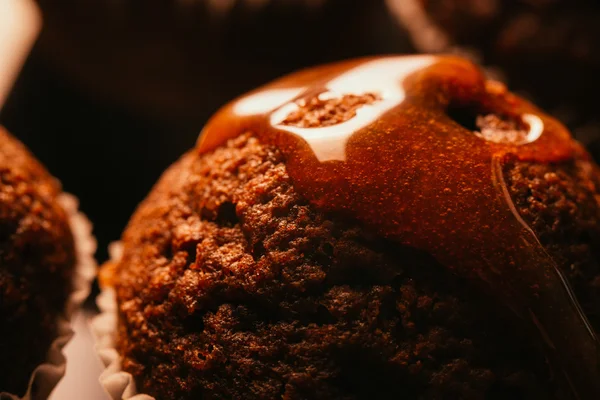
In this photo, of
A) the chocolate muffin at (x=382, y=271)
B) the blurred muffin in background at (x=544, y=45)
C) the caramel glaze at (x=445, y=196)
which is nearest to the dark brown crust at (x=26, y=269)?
the chocolate muffin at (x=382, y=271)

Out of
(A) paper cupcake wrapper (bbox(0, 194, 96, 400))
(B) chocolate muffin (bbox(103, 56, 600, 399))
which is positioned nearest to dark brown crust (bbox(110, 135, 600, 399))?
(B) chocolate muffin (bbox(103, 56, 600, 399))

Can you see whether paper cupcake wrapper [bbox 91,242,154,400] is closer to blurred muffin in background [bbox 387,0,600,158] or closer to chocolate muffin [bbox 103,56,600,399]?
chocolate muffin [bbox 103,56,600,399]

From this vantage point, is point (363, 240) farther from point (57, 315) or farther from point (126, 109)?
point (126, 109)

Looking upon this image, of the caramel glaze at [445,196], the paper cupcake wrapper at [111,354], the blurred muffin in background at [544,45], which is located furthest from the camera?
the blurred muffin in background at [544,45]

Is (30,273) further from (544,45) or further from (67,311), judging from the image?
(544,45)

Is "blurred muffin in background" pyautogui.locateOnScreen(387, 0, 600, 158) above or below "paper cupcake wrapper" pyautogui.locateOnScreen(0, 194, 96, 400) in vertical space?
above

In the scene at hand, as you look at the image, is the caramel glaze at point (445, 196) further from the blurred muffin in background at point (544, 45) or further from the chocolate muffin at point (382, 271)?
the blurred muffin in background at point (544, 45)
